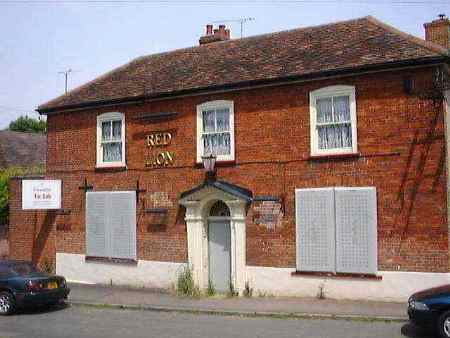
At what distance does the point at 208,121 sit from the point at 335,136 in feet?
13.5

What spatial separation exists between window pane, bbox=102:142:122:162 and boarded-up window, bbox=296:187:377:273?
6675 millimetres

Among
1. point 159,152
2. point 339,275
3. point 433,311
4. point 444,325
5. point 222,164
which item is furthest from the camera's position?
point 159,152

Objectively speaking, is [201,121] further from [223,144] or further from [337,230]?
[337,230]

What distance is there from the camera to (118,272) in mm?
19312

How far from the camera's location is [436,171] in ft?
47.4

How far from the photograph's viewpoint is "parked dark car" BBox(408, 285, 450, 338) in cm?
1092

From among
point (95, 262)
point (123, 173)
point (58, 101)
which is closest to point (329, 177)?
point (123, 173)

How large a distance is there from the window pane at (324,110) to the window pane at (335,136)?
222mm

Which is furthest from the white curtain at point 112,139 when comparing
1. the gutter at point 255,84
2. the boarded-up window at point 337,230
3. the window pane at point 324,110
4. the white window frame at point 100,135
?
the window pane at point 324,110

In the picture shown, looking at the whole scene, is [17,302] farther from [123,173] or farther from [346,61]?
[346,61]

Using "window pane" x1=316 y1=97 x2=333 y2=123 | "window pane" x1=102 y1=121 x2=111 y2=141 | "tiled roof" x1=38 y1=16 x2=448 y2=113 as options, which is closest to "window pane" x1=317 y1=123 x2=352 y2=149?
"window pane" x1=316 y1=97 x2=333 y2=123

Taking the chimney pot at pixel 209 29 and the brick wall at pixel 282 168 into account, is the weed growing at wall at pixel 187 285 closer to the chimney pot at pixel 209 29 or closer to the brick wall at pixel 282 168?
the brick wall at pixel 282 168

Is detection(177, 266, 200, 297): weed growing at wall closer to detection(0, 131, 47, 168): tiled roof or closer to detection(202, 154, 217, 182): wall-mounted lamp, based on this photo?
detection(202, 154, 217, 182): wall-mounted lamp

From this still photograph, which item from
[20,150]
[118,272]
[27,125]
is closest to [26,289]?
[118,272]
